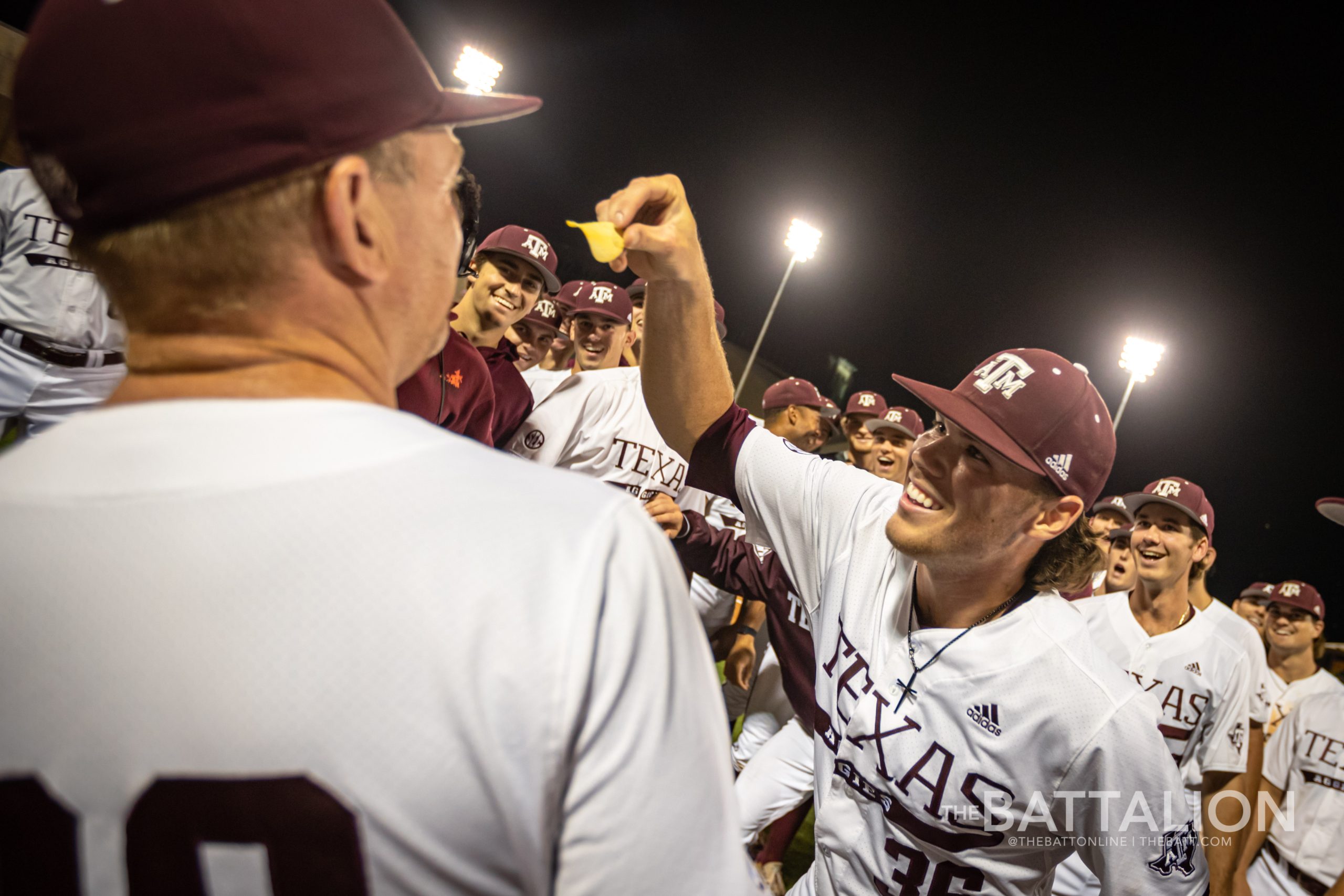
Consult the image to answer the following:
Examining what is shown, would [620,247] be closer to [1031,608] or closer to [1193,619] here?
[1031,608]

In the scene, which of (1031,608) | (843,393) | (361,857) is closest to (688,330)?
(1031,608)

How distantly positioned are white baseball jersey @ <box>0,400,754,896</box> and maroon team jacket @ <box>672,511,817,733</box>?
3.47 m

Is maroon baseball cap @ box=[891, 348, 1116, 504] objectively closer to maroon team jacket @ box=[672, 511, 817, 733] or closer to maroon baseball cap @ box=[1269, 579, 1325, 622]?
maroon team jacket @ box=[672, 511, 817, 733]

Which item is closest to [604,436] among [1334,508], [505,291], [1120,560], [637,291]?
[505,291]

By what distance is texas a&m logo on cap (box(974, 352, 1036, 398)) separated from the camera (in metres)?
2.53

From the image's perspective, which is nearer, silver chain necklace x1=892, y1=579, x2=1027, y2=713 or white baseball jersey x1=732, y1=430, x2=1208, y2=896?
white baseball jersey x1=732, y1=430, x2=1208, y2=896

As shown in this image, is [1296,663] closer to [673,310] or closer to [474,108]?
[673,310]

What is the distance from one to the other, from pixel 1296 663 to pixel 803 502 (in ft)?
27.1

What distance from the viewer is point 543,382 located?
480cm

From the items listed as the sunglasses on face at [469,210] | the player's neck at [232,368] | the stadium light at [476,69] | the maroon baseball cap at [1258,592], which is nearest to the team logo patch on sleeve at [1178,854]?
the player's neck at [232,368]

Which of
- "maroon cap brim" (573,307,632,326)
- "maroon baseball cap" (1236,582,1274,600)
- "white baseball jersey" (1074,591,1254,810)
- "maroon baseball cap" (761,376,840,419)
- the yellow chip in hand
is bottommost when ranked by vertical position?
"maroon baseball cap" (1236,582,1274,600)

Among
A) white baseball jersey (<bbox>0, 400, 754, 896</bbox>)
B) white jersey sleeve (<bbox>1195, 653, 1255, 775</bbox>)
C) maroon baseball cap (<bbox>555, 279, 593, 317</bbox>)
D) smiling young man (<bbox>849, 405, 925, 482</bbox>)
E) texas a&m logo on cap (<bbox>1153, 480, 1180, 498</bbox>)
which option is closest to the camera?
white baseball jersey (<bbox>0, 400, 754, 896</bbox>)

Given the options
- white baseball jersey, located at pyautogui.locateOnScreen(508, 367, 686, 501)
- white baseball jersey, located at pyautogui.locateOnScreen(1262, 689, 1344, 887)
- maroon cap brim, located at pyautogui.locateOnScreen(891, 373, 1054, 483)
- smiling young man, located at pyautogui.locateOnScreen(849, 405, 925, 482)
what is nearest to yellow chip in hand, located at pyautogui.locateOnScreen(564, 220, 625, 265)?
maroon cap brim, located at pyautogui.locateOnScreen(891, 373, 1054, 483)

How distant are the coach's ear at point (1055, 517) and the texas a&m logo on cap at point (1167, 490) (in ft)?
12.1
